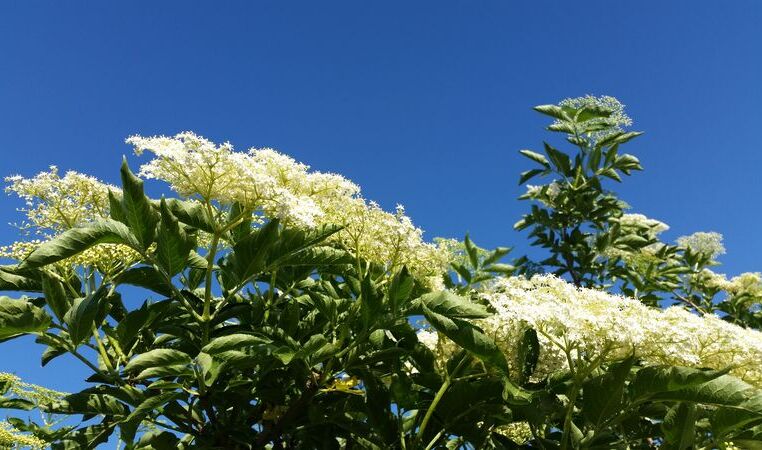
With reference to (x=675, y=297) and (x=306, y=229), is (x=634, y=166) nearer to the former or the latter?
(x=675, y=297)

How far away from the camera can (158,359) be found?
82.0 inches

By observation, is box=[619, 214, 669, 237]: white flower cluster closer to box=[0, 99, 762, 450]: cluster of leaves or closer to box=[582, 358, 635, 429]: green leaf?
box=[0, 99, 762, 450]: cluster of leaves

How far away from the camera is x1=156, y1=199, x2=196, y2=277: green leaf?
7.09ft

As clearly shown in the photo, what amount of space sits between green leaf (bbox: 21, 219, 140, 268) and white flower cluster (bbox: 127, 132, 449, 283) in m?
0.34

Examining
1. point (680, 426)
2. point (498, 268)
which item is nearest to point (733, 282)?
point (498, 268)

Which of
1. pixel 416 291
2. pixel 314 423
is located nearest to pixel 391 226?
pixel 416 291

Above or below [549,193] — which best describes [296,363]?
below

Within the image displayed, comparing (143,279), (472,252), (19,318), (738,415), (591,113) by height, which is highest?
(591,113)

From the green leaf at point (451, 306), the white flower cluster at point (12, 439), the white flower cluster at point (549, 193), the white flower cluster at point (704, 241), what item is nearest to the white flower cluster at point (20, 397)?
the white flower cluster at point (12, 439)

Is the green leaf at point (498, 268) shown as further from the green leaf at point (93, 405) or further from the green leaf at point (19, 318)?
the green leaf at point (19, 318)

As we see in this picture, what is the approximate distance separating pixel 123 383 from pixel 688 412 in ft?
6.80

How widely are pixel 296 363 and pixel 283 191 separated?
2.19 ft

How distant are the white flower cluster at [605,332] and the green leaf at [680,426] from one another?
17 centimetres

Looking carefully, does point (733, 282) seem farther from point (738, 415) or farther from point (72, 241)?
point (72, 241)
